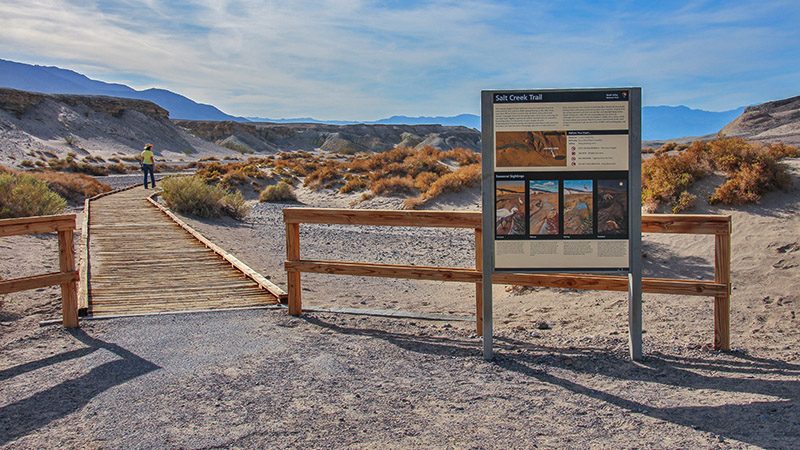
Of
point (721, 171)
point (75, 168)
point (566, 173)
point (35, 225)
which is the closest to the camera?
point (566, 173)

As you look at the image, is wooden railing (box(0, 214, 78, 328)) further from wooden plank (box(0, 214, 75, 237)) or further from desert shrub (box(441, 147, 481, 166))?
desert shrub (box(441, 147, 481, 166))

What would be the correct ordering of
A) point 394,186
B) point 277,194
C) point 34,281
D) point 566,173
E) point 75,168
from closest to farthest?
point 566,173, point 34,281, point 394,186, point 277,194, point 75,168

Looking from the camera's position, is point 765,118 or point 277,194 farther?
point 765,118

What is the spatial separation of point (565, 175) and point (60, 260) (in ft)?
15.6

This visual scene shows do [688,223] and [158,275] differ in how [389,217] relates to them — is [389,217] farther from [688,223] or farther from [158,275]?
[158,275]

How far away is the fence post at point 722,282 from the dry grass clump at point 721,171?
6.70 m

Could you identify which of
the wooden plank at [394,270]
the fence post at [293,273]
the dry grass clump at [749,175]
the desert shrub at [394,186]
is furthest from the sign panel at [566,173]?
the desert shrub at [394,186]

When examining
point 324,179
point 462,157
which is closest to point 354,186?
point 324,179

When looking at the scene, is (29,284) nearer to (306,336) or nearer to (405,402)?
(306,336)

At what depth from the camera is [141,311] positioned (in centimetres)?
721

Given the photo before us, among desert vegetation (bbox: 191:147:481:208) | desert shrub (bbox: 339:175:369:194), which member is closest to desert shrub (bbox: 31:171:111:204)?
desert vegetation (bbox: 191:147:481:208)

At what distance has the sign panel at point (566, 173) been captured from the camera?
5.35 m

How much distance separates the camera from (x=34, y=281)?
623cm

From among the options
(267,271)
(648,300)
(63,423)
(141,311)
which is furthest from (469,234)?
(63,423)
